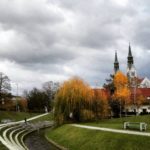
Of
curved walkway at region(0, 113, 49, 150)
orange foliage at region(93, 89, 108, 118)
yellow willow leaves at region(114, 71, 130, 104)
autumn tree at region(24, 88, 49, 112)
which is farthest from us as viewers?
autumn tree at region(24, 88, 49, 112)

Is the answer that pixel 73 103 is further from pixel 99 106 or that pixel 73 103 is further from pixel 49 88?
pixel 49 88

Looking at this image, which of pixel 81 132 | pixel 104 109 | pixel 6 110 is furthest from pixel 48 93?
pixel 81 132

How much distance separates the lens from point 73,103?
2697 inches

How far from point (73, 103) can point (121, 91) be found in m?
33.4

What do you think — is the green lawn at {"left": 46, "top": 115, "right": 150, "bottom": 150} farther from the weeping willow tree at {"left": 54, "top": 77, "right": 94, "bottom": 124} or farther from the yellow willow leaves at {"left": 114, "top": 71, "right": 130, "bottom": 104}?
the yellow willow leaves at {"left": 114, "top": 71, "right": 130, "bottom": 104}

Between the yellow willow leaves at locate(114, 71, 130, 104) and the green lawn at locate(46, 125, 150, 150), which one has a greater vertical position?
the yellow willow leaves at locate(114, 71, 130, 104)

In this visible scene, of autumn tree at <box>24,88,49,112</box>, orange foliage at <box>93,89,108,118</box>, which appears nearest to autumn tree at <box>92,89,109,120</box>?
orange foliage at <box>93,89,108,118</box>

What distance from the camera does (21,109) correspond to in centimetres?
14862

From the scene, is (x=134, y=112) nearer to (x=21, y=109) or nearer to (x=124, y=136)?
(x=21, y=109)

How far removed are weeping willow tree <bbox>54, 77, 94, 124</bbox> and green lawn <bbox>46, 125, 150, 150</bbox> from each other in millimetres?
10608

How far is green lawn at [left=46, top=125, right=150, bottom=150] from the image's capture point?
34.3m

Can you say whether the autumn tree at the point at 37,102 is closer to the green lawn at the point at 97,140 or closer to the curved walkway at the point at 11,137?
the curved walkway at the point at 11,137

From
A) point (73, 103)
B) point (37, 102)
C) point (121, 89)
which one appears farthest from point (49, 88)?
point (73, 103)

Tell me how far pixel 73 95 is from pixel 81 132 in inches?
770
